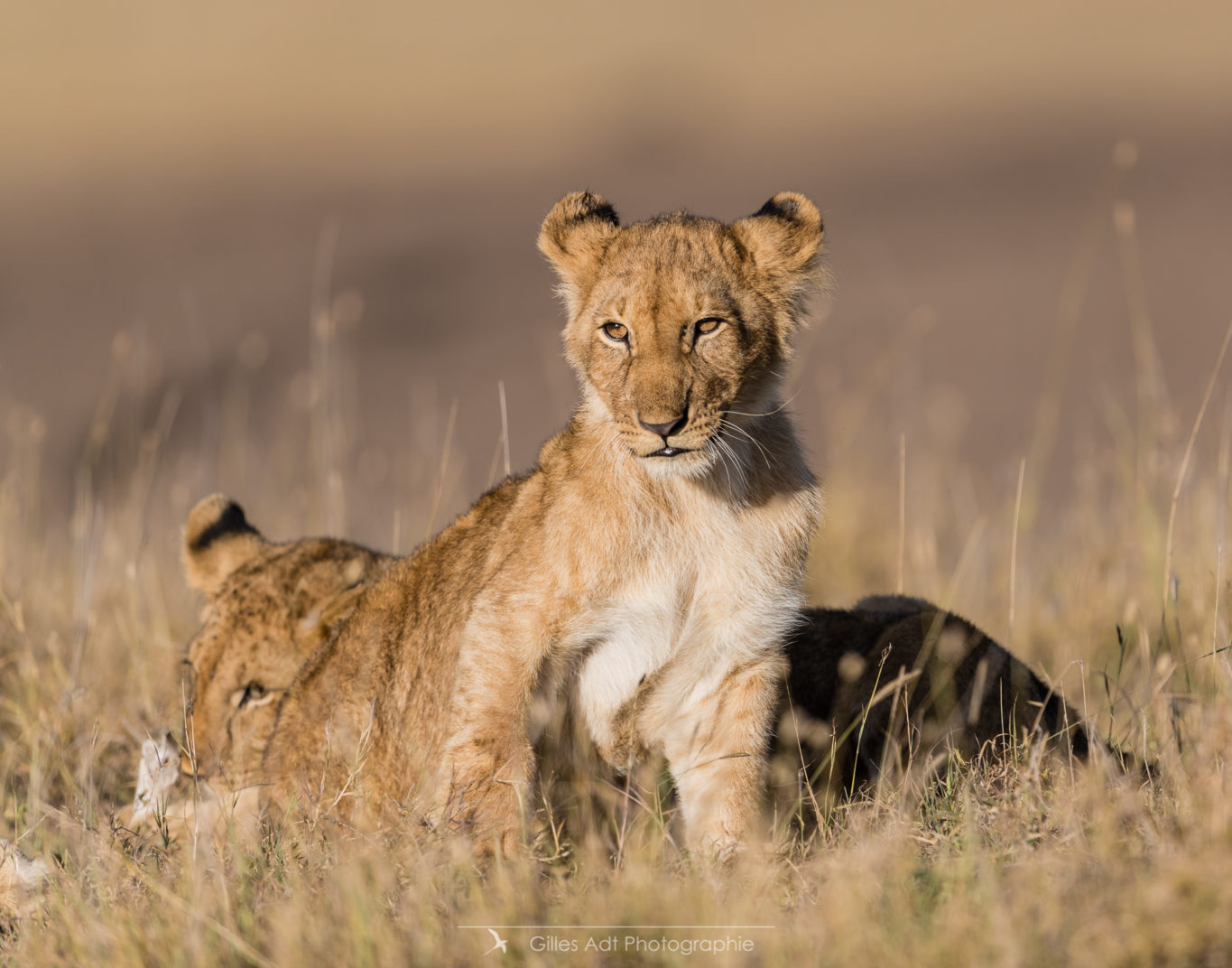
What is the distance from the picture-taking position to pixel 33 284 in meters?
19.0

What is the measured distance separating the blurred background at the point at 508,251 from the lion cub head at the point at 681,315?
1.60 feet

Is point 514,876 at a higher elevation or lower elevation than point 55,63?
lower

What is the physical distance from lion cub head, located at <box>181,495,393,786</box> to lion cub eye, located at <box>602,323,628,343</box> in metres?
1.63

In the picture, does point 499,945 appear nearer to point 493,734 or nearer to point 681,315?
point 493,734

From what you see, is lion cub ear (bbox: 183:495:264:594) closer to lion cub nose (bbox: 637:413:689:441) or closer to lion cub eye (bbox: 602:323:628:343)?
lion cub eye (bbox: 602:323:628:343)

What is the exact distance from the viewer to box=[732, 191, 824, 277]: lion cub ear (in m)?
4.79

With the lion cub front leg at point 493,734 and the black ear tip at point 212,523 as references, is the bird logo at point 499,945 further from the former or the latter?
the black ear tip at point 212,523

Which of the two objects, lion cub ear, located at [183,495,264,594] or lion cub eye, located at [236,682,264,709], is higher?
lion cub ear, located at [183,495,264,594]

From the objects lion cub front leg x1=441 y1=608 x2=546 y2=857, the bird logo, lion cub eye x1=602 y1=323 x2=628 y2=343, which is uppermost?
lion cub eye x1=602 y1=323 x2=628 y2=343

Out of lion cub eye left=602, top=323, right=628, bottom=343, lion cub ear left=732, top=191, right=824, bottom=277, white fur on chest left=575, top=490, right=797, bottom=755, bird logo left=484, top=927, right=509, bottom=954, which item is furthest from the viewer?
lion cub ear left=732, top=191, right=824, bottom=277

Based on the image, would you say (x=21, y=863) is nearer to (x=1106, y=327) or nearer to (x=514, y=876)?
(x=514, y=876)

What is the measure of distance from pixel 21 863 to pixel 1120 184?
19.7 m

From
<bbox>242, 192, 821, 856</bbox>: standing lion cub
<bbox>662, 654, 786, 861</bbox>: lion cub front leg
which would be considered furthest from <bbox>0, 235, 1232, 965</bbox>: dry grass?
<bbox>242, 192, 821, 856</bbox>: standing lion cub

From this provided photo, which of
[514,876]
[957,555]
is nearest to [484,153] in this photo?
[957,555]
